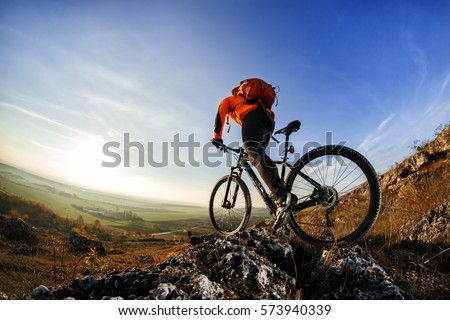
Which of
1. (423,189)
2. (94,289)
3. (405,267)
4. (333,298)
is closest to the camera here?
(94,289)

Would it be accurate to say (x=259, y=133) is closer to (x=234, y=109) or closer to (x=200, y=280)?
(x=234, y=109)

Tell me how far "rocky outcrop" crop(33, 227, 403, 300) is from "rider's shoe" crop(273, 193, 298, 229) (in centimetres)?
44

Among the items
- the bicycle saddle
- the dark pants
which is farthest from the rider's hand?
the bicycle saddle

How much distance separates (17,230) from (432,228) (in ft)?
55.7

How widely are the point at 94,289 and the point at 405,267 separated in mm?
4283

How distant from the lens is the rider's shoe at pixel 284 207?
175 inches

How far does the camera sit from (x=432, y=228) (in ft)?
16.0

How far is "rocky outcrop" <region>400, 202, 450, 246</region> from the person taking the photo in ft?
15.3

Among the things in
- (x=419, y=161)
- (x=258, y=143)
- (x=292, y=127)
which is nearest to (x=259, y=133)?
(x=258, y=143)

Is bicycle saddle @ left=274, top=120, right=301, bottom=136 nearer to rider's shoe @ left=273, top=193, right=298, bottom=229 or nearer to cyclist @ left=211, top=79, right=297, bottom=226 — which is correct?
cyclist @ left=211, top=79, right=297, bottom=226
